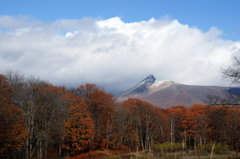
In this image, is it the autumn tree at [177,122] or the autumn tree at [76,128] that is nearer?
the autumn tree at [76,128]

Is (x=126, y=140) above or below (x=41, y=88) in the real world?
below

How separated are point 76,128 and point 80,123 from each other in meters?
1.29

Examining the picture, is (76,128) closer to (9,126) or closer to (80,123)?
(80,123)

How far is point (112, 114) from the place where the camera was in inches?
2498

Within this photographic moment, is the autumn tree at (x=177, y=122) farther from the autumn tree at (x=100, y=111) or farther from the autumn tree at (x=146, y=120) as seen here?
the autumn tree at (x=100, y=111)

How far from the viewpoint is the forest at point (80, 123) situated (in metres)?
35.7

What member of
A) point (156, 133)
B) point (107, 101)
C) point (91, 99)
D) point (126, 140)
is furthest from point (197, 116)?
point (91, 99)

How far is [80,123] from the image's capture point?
53250mm

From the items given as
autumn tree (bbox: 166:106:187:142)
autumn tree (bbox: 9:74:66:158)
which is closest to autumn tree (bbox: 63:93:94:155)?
autumn tree (bbox: 9:74:66:158)

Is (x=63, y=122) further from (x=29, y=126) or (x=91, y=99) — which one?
(x=91, y=99)

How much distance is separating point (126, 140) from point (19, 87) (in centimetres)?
3297

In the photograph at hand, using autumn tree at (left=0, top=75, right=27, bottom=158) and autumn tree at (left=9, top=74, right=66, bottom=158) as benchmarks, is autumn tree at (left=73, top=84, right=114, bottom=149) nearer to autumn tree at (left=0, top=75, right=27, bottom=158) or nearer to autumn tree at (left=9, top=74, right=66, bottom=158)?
autumn tree at (left=9, top=74, right=66, bottom=158)

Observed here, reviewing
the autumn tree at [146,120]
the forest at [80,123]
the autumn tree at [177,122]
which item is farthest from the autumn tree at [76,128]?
the autumn tree at [177,122]

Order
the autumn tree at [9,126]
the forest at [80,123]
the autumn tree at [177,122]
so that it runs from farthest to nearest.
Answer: the autumn tree at [177,122] < the forest at [80,123] < the autumn tree at [9,126]
